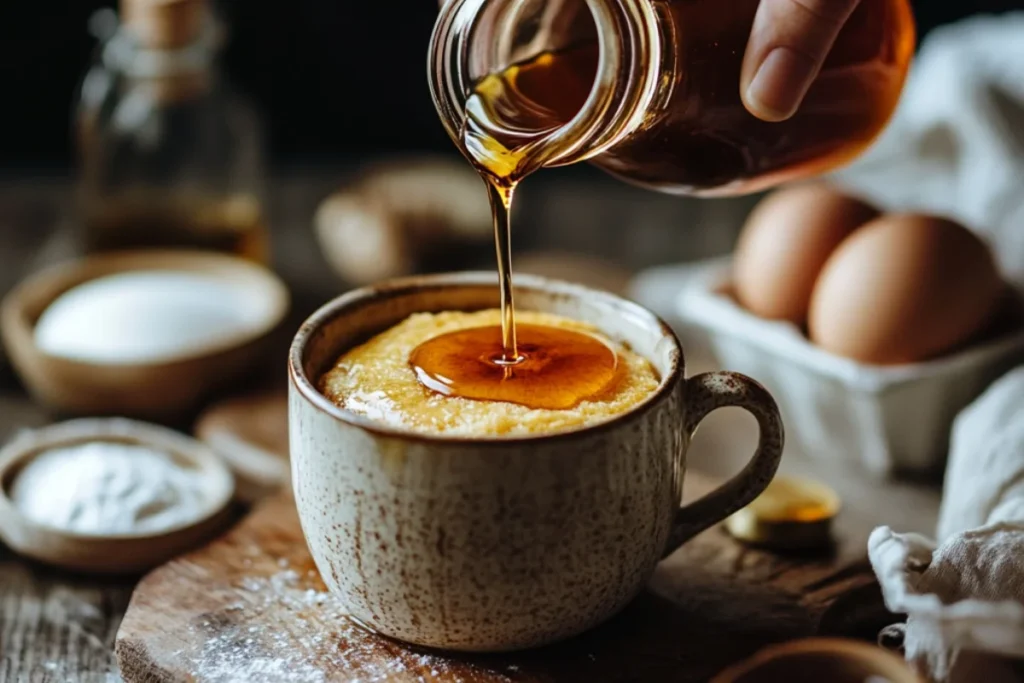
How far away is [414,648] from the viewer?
0.83m

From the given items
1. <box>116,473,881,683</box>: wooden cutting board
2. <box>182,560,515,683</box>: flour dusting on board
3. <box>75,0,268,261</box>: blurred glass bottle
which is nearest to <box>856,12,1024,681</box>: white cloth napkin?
<box>116,473,881,683</box>: wooden cutting board

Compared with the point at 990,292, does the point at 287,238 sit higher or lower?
lower

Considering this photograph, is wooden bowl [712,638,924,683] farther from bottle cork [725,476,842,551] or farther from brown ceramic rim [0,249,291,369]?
brown ceramic rim [0,249,291,369]

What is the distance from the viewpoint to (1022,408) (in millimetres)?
1046

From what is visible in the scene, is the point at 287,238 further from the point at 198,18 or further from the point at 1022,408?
the point at 1022,408

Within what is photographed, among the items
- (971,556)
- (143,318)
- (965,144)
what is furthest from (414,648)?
(965,144)

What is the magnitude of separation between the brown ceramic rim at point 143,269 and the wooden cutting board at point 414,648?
321 mm

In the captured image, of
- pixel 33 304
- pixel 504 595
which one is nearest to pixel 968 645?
pixel 504 595

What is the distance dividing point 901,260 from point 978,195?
395 mm

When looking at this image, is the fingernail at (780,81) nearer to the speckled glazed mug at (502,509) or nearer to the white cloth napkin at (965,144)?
the speckled glazed mug at (502,509)

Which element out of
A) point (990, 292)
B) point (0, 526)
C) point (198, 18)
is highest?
point (198, 18)

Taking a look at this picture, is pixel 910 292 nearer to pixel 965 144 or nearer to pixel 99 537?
pixel 965 144

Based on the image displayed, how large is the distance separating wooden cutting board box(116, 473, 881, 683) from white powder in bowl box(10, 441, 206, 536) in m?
0.09

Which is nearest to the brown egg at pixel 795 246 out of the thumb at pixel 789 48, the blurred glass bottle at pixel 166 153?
the thumb at pixel 789 48
